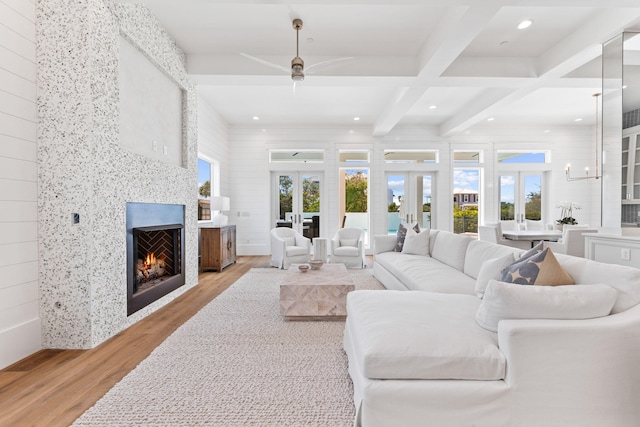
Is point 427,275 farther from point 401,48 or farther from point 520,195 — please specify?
point 520,195

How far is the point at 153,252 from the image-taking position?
11.9 ft

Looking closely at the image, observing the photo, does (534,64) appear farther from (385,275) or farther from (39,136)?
(39,136)

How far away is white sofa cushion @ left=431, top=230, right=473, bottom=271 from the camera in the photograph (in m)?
3.54

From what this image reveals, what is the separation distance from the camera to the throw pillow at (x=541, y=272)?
68.2 inches

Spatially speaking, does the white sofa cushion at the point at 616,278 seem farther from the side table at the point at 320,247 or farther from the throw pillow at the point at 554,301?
the side table at the point at 320,247

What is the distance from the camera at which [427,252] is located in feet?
14.4

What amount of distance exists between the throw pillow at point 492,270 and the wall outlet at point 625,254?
1.77 m

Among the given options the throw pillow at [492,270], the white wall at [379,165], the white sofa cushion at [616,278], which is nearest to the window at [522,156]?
the white wall at [379,165]

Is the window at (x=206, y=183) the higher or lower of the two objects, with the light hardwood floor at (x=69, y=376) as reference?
higher

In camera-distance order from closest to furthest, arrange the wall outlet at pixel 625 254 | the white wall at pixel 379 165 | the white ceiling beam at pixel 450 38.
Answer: the white ceiling beam at pixel 450 38
the wall outlet at pixel 625 254
the white wall at pixel 379 165

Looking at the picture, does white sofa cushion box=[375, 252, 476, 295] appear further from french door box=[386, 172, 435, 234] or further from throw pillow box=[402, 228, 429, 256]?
french door box=[386, 172, 435, 234]

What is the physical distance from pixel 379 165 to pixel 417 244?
3624mm

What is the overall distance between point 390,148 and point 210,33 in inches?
199

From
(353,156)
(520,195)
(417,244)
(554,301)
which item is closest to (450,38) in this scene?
(417,244)
